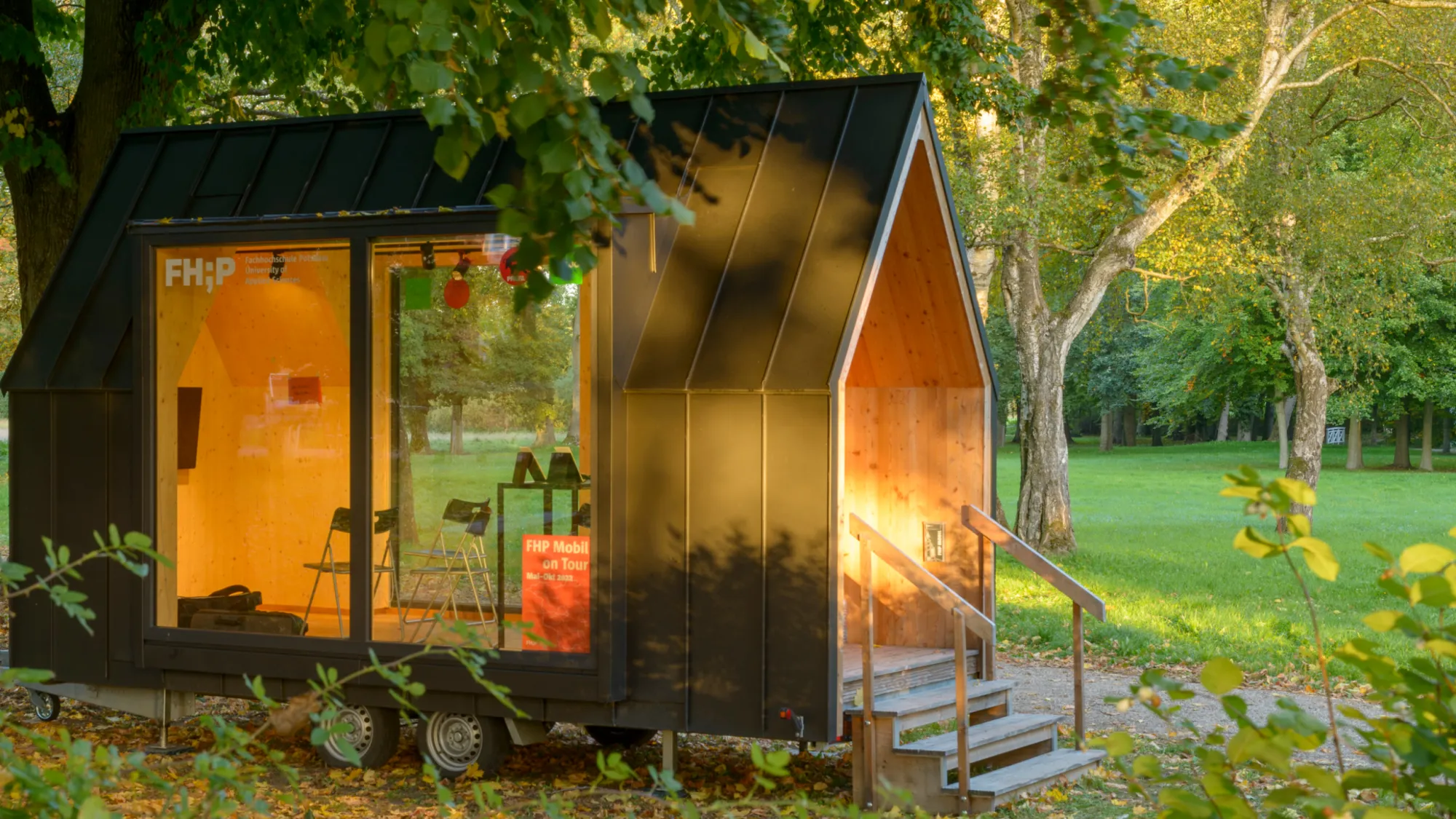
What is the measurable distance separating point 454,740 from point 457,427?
5.56ft

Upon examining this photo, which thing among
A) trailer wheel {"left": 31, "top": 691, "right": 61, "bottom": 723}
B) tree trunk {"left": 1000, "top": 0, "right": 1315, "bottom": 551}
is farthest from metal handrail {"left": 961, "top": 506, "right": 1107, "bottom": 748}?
tree trunk {"left": 1000, "top": 0, "right": 1315, "bottom": 551}

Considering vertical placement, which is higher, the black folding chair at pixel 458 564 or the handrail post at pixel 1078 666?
the black folding chair at pixel 458 564

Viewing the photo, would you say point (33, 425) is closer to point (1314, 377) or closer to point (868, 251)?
point (868, 251)

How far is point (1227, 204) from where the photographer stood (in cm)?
1838

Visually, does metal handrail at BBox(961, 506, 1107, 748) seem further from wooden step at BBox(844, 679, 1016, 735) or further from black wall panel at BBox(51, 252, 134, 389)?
black wall panel at BBox(51, 252, 134, 389)

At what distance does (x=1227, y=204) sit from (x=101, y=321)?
14.2 metres

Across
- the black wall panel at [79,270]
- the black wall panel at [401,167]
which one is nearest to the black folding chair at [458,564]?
the black wall panel at [401,167]

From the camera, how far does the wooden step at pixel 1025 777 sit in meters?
7.30

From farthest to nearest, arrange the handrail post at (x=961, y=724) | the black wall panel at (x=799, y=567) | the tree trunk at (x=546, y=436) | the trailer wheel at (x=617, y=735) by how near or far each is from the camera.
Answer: the trailer wheel at (x=617, y=735) < the tree trunk at (x=546, y=436) < the handrail post at (x=961, y=724) < the black wall panel at (x=799, y=567)

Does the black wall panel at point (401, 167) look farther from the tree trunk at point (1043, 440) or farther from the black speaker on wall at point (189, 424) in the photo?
the tree trunk at point (1043, 440)

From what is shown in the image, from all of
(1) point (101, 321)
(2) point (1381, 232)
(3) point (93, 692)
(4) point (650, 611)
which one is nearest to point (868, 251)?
(4) point (650, 611)

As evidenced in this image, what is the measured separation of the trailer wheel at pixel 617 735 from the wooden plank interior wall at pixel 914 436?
1582 mm

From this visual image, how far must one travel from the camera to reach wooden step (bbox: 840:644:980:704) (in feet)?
26.2

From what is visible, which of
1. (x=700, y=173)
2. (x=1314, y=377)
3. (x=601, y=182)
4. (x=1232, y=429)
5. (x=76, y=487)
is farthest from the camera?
(x=1232, y=429)
